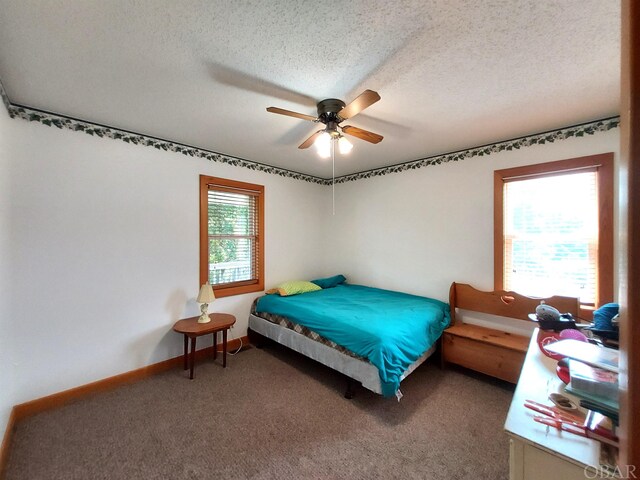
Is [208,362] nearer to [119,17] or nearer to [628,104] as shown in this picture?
[119,17]

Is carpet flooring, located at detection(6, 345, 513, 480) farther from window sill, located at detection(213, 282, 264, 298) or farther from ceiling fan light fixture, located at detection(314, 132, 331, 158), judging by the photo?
ceiling fan light fixture, located at detection(314, 132, 331, 158)

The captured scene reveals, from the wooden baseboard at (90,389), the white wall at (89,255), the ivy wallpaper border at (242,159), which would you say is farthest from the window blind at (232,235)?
the wooden baseboard at (90,389)

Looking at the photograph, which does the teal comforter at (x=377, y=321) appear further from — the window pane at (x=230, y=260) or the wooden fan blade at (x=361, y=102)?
the wooden fan blade at (x=361, y=102)

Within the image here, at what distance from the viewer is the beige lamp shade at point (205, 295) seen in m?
2.83

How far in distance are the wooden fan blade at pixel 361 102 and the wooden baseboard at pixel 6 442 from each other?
2981 mm

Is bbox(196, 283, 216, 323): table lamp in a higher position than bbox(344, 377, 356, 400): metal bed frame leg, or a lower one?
higher

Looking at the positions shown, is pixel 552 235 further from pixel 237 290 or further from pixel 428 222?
pixel 237 290

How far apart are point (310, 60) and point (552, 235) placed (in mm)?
2638

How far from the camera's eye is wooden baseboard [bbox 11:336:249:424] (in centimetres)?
210

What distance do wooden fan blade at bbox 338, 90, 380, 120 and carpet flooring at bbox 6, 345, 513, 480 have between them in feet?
7.15

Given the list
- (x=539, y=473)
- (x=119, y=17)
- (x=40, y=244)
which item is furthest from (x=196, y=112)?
(x=539, y=473)

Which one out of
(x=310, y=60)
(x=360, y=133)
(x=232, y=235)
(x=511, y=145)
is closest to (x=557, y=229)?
(x=511, y=145)

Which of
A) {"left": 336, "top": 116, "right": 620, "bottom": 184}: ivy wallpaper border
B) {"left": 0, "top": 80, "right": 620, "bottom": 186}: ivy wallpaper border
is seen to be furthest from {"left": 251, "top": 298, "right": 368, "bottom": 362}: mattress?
{"left": 336, "top": 116, "right": 620, "bottom": 184}: ivy wallpaper border

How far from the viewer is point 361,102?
161 centimetres
